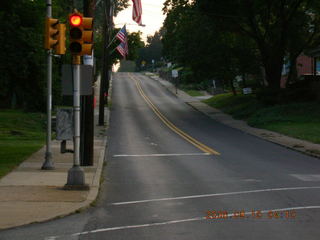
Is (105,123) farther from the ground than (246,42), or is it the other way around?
(246,42)

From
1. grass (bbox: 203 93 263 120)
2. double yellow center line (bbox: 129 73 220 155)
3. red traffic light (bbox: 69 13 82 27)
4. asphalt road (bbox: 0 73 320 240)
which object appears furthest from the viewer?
grass (bbox: 203 93 263 120)

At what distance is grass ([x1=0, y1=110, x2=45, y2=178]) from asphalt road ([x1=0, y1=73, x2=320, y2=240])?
120 inches

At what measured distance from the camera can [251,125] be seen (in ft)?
141

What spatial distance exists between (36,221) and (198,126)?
33.6 metres

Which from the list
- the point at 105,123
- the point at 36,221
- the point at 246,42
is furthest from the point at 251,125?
the point at 36,221

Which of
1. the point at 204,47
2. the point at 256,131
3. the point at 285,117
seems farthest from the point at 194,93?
the point at 256,131

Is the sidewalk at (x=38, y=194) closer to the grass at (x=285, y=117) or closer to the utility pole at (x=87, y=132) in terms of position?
the utility pole at (x=87, y=132)

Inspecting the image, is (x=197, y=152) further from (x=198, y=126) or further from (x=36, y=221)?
(x=198, y=126)

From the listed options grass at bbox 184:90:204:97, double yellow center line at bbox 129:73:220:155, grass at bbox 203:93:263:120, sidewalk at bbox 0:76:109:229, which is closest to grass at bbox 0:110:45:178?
sidewalk at bbox 0:76:109:229

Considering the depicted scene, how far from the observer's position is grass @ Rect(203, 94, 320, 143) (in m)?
34.6

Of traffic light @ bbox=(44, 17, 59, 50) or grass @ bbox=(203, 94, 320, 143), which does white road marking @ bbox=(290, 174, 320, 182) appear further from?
grass @ bbox=(203, 94, 320, 143)

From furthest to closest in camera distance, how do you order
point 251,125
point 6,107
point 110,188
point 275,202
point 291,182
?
point 6,107 < point 251,125 < point 291,182 < point 110,188 < point 275,202

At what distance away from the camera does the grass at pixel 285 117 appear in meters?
34.6

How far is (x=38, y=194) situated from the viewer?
1333 centimetres
